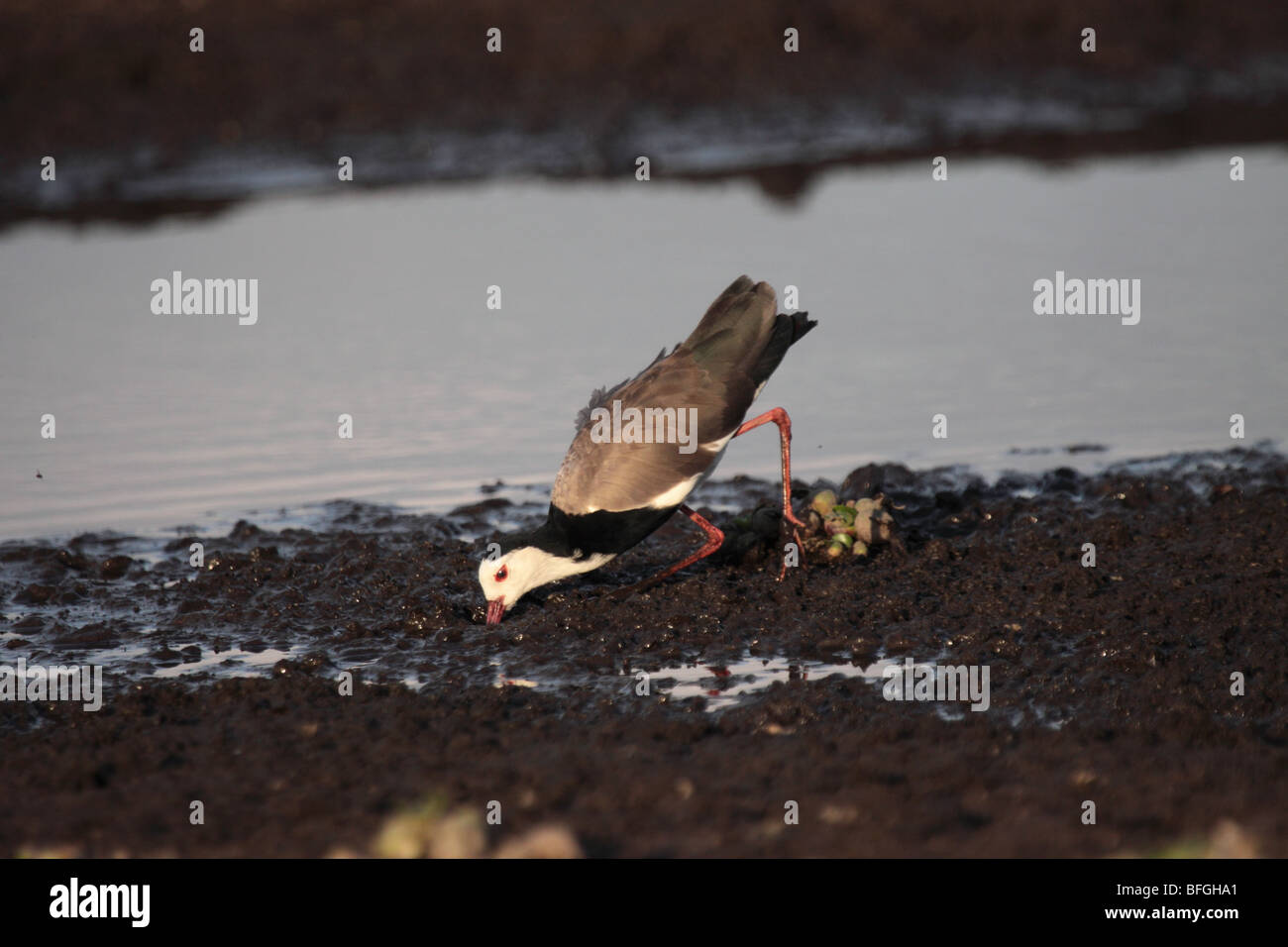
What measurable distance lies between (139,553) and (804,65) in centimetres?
1676

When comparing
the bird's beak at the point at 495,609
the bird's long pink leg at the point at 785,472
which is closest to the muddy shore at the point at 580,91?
the bird's long pink leg at the point at 785,472

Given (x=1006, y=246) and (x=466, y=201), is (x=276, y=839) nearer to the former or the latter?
(x=1006, y=246)

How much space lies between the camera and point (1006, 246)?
51.8ft

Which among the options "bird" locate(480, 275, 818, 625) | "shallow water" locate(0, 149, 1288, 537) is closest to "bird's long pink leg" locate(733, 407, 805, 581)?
"bird" locate(480, 275, 818, 625)

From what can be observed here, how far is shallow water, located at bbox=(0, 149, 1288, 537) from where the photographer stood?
10.6 meters

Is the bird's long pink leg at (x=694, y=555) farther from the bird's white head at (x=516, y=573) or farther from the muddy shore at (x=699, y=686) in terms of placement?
the bird's white head at (x=516, y=573)

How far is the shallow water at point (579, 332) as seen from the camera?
10.6 meters

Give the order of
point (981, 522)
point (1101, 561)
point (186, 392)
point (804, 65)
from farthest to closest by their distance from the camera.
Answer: point (804, 65) → point (186, 392) → point (981, 522) → point (1101, 561)

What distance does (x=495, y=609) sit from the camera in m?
7.83

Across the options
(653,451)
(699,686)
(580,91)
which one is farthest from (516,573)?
(580,91)

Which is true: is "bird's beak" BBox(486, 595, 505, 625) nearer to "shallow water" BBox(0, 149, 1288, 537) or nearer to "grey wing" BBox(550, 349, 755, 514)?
"grey wing" BBox(550, 349, 755, 514)

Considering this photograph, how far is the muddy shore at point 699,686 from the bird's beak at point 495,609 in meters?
0.15
